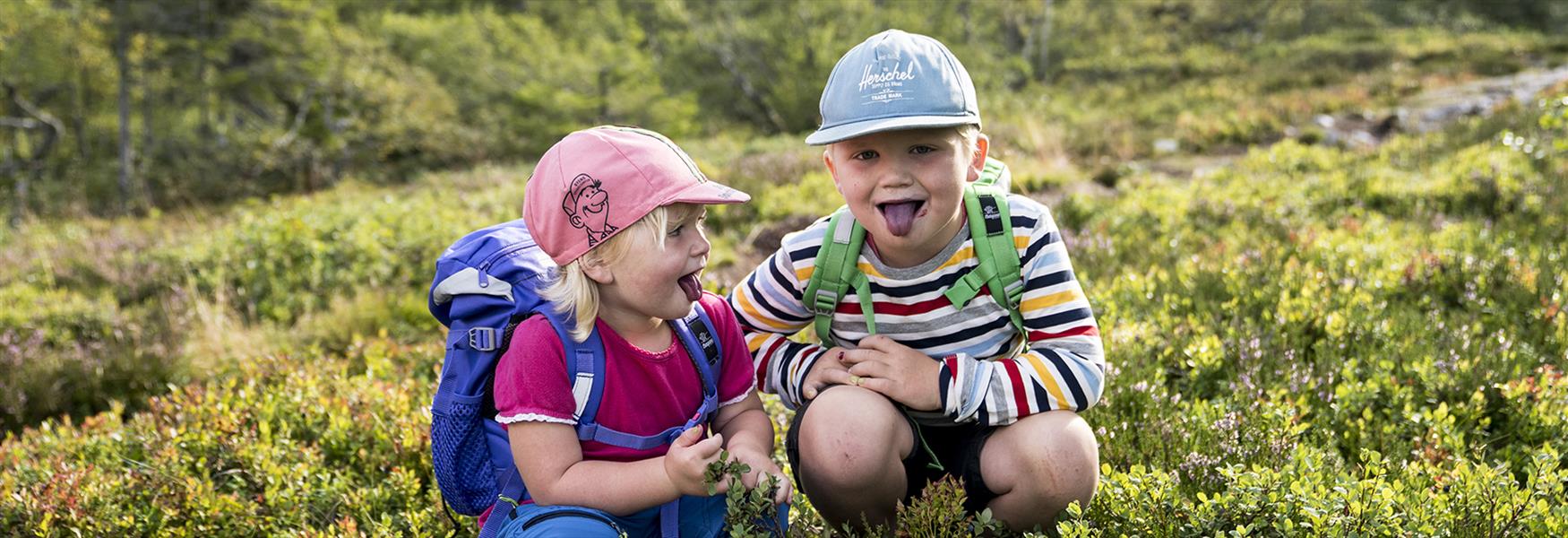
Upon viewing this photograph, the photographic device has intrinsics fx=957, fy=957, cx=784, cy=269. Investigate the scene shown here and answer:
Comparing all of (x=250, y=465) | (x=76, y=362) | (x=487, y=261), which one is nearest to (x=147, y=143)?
(x=76, y=362)

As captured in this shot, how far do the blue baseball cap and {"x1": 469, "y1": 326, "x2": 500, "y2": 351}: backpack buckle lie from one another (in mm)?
938

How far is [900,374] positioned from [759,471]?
1.55 ft

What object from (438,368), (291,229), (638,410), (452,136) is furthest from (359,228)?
(452,136)

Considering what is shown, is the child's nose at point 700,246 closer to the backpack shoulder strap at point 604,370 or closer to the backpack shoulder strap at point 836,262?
the backpack shoulder strap at point 604,370

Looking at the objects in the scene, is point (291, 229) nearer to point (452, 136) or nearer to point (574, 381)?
point (574, 381)

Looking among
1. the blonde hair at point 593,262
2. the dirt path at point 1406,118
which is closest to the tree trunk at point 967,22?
the dirt path at point 1406,118

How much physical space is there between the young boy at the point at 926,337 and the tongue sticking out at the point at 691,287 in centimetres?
39

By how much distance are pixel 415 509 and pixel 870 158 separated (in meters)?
2.05

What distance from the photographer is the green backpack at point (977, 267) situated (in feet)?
8.53

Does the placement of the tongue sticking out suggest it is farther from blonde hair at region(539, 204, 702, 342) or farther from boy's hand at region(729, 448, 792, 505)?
boy's hand at region(729, 448, 792, 505)

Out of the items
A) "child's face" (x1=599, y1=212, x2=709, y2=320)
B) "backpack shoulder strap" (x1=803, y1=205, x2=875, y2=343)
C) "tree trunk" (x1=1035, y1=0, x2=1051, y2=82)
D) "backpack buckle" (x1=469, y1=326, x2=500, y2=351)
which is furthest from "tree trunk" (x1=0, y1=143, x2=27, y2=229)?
"tree trunk" (x1=1035, y1=0, x2=1051, y2=82)

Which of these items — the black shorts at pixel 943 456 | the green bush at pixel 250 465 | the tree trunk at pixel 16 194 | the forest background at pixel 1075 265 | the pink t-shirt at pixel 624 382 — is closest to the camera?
the pink t-shirt at pixel 624 382

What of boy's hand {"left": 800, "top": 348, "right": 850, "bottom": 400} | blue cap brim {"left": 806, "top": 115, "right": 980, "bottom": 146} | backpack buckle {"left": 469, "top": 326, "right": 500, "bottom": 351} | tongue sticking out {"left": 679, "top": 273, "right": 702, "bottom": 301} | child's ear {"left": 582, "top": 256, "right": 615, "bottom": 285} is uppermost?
blue cap brim {"left": 806, "top": 115, "right": 980, "bottom": 146}

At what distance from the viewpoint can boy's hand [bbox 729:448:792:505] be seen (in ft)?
7.72
